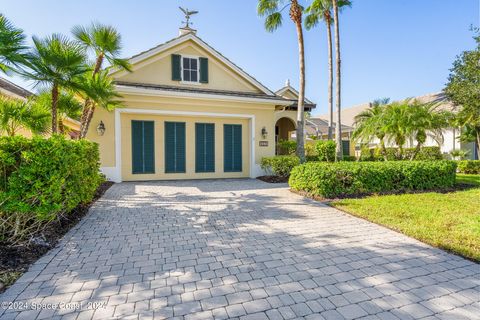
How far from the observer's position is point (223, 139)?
12727mm

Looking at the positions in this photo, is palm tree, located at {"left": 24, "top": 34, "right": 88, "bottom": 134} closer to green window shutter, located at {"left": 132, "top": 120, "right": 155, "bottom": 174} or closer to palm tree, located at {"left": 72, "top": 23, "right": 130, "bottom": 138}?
palm tree, located at {"left": 72, "top": 23, "right": 130, "bottom": 138}

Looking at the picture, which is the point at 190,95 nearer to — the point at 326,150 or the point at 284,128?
the point at 326,150

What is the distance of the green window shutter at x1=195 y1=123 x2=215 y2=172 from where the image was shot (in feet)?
40.3

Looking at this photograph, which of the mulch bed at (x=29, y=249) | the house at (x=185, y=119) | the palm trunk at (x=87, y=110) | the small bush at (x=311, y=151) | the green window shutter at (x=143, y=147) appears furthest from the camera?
the small bush at (x=311, y=151)

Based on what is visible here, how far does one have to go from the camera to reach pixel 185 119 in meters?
12.1

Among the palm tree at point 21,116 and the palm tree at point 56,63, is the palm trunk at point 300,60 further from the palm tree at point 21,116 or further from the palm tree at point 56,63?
the palm tree at point 21,116

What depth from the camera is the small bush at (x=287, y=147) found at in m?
16.9

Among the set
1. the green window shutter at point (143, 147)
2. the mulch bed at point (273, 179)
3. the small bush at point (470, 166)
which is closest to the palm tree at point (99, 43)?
the green window shutter at point (143, 147)

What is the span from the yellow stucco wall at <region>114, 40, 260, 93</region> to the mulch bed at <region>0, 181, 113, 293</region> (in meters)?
8.77

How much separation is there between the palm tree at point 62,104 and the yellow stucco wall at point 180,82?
10.5 feet

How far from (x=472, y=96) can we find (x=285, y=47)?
10.7 metres

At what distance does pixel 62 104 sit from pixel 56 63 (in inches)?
137

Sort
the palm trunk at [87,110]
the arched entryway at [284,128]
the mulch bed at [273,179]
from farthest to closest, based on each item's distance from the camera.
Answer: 1. the arched entryway at [284,128]
2. the mulch bed at [273,179]
3. the palm trunk at [87,110]

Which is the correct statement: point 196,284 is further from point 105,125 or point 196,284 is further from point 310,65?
point 310,65
